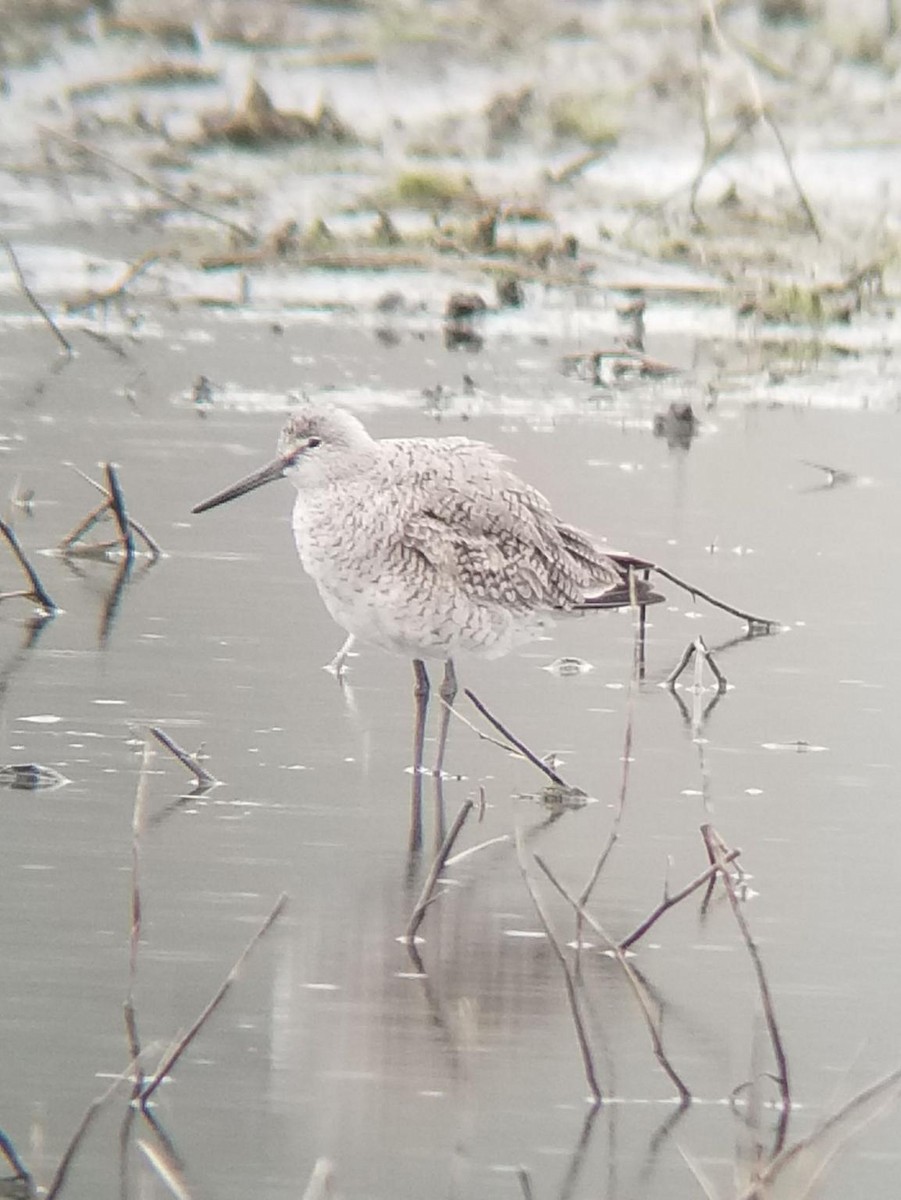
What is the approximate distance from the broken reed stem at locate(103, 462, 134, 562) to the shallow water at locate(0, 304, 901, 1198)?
0.14 metres

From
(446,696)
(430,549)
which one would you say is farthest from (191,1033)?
(446,696)

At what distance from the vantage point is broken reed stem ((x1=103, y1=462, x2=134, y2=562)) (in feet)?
27.4

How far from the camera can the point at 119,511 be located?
27.9 ft

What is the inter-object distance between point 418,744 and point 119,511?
6.88ft

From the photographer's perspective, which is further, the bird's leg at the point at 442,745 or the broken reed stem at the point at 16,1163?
the bird's leg at the point at 442,745

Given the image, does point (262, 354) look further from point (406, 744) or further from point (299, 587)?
point (406, 744)

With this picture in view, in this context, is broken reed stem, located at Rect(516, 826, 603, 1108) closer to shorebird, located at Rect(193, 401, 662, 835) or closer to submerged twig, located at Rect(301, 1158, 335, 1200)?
submerged twig, located at Rect(301, 1158, 335, 1200)

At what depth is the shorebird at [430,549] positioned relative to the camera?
22.4ft

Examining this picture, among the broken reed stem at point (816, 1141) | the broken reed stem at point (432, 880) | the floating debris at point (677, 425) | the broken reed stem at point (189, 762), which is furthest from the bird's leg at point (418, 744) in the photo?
the floating debris at point (677, 425)

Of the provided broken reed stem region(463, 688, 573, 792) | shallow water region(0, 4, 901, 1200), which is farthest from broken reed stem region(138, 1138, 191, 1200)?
broken reed stem region(463, 688, 573, 792)

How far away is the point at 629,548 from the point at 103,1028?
4.47 meters

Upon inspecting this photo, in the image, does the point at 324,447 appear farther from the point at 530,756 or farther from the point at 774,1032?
the point at 774,1032

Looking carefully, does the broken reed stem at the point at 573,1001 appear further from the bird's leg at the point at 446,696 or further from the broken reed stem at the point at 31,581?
the broken reed stem at the point at 31,581

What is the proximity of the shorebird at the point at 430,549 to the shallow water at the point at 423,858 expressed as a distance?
26cm
